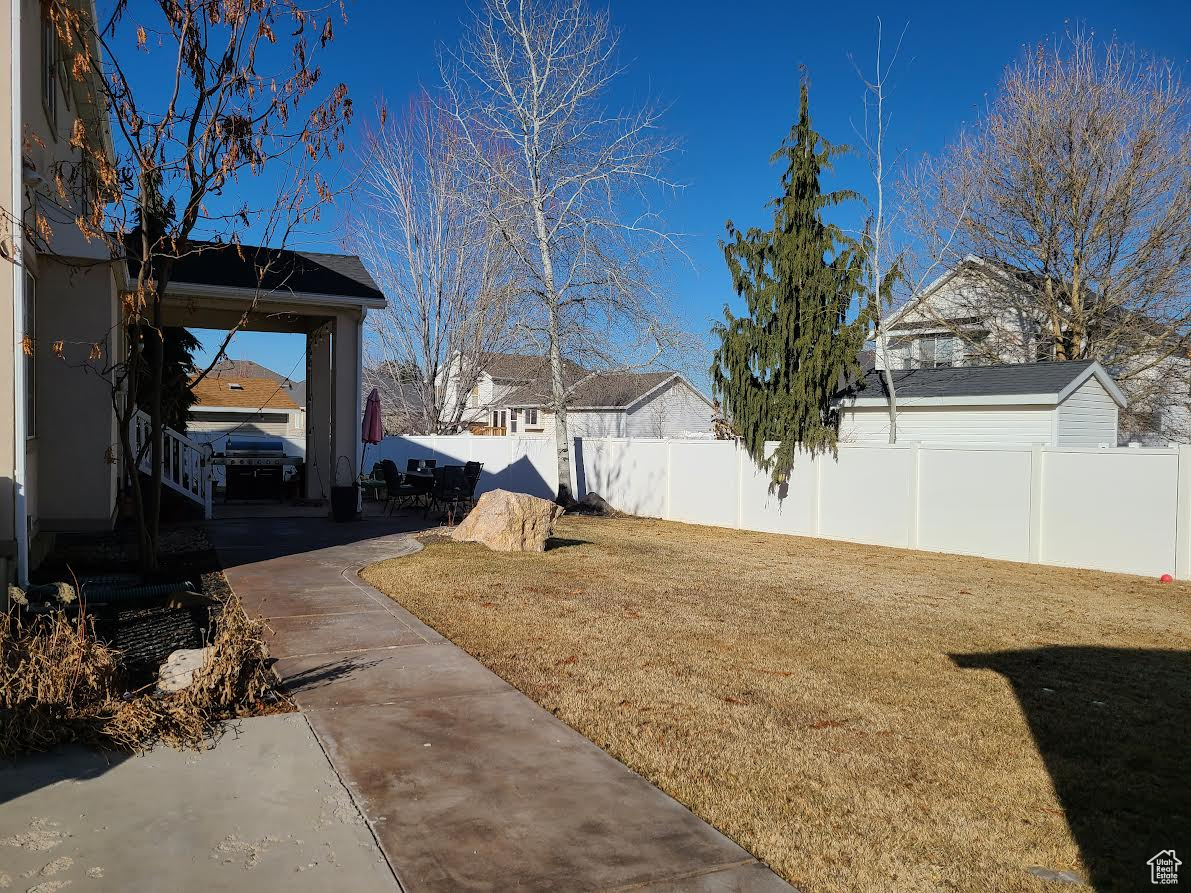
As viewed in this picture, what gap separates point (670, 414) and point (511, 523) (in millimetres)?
28551

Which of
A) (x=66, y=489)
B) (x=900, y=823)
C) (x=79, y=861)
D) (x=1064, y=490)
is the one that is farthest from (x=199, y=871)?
(x=1064, y=490)

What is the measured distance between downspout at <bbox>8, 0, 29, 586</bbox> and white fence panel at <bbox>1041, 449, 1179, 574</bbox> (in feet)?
39.8

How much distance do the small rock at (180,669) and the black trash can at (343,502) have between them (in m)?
9.67

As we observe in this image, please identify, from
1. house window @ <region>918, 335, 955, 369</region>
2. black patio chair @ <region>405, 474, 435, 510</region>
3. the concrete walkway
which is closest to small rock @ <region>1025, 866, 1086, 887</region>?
the concrete walkway

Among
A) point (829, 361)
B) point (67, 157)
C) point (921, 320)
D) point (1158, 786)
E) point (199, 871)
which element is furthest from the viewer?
point (921, 320)

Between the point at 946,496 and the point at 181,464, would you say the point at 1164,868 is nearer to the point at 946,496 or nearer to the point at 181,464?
the point at 946,496

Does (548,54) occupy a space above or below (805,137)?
above

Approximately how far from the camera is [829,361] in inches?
634

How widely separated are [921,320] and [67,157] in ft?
65.5

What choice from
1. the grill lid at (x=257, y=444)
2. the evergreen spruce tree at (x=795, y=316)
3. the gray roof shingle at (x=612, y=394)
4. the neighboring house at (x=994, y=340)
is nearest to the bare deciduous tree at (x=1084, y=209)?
the neighboring house at (x=994, y=340)

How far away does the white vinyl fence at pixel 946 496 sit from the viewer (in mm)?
11109

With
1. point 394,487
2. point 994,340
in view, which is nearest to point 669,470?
point 394,487

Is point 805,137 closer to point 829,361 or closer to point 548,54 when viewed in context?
point 829,361

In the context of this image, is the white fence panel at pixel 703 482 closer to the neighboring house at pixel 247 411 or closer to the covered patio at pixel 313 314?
the covered patio at pixel 313 314
